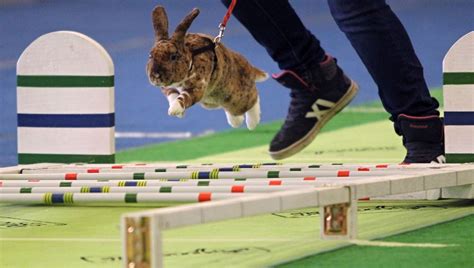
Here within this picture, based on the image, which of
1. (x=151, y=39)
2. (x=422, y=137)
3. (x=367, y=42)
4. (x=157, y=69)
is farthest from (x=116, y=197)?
(x=151, y=39)

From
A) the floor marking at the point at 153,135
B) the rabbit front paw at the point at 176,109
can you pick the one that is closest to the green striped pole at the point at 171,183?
the rabbit front paw at the point at 176,109

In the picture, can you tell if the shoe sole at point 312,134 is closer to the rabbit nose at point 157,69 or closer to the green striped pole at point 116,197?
the rabbit nose at point 157,69

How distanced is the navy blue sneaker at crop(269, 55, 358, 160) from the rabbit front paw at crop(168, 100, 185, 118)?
0.39 m

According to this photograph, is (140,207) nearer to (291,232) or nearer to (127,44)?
(291,232)

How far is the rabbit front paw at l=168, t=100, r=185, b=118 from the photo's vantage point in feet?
12.2

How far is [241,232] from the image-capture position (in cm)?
326

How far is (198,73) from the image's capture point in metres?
3.90

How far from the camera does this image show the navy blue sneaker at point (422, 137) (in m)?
3.92

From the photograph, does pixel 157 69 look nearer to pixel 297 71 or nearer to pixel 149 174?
pixel 149 174

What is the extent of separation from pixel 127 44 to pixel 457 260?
8.51m

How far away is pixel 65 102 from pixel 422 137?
3.74ft

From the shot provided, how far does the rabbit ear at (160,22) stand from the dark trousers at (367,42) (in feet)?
0.82

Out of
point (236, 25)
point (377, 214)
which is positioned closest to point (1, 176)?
point (377, 214)

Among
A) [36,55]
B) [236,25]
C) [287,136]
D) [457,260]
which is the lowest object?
[457,260]
